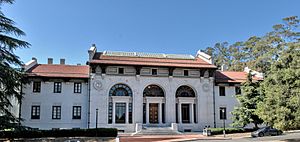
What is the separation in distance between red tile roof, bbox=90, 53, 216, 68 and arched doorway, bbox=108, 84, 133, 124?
3.15m

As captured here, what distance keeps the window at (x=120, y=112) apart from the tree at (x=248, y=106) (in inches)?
524

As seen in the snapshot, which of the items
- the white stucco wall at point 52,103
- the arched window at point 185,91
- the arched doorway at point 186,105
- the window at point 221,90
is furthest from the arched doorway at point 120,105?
the window at point 221,90

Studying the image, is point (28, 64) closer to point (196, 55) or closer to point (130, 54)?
point (130, 54)

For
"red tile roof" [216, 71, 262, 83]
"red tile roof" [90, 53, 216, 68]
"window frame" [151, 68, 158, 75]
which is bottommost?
"red tile roof" [216, 71, 262, 83]

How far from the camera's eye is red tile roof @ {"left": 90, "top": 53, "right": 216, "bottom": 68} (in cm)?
3491

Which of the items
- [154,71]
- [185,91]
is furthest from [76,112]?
[185,91]

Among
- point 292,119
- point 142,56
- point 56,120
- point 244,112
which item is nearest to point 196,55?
point 142,56

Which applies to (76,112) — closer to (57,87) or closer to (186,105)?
(57,87)

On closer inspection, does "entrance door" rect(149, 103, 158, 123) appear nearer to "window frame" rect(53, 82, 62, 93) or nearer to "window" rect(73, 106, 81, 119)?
"window" rect(73, 106, 81, 119)

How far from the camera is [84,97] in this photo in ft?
113

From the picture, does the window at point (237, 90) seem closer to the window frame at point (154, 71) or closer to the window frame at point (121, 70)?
the window frame at point (154, 71)

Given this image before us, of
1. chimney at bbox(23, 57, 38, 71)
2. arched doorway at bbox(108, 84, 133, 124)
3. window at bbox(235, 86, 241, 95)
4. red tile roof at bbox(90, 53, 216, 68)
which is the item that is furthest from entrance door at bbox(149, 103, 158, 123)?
chimney at bbox(23, 57, 38, 71)

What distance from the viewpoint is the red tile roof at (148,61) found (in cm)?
3491

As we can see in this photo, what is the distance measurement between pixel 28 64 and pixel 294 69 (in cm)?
2919
